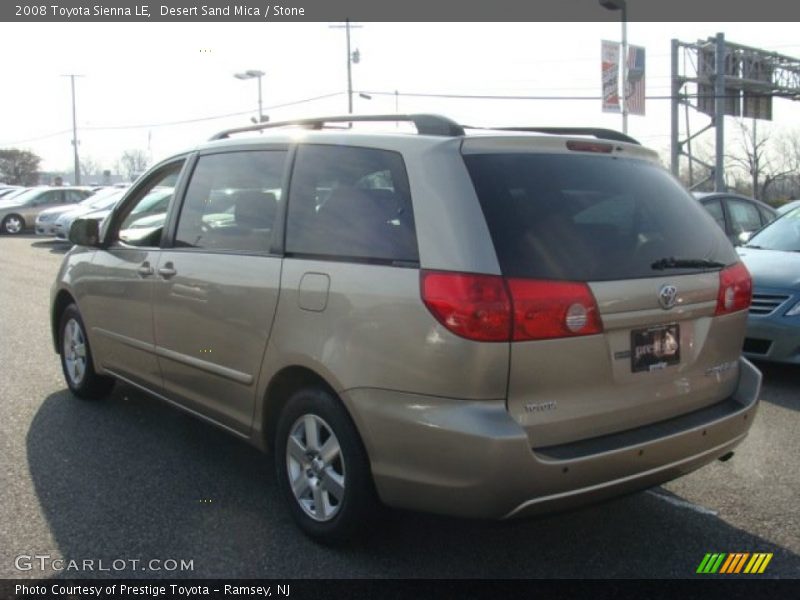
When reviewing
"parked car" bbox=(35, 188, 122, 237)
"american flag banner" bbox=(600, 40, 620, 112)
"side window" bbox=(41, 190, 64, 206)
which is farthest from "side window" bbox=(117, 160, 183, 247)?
"american flag banner" bbox=(600, 40, 620, 112)

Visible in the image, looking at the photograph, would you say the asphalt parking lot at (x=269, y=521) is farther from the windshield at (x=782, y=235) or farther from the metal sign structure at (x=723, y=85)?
the metal sign structure at (x=723, y=85)

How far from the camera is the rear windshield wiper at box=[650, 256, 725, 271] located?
3203 millimetres

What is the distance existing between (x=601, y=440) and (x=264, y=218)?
1.90 metres

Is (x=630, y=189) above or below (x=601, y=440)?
above

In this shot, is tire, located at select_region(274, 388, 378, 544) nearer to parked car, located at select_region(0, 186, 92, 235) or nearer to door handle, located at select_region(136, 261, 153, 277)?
door handle, located at select_region(136, 261, 153, 277)

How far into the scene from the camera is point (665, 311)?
10.3 ft

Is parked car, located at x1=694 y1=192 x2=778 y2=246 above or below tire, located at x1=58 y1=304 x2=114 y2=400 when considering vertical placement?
above

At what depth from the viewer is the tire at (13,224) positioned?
2447cm

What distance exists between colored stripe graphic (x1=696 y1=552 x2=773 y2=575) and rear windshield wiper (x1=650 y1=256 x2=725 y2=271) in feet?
4.12

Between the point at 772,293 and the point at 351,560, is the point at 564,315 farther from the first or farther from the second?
the point at 772,293

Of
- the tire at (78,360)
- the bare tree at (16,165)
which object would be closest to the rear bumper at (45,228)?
the tire at (78,360)

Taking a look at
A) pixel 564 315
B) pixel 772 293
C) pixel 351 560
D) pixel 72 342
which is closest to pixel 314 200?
pixel 564 315

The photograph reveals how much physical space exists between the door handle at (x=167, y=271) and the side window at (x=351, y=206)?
988 millimetres

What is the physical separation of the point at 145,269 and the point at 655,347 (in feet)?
9.54
